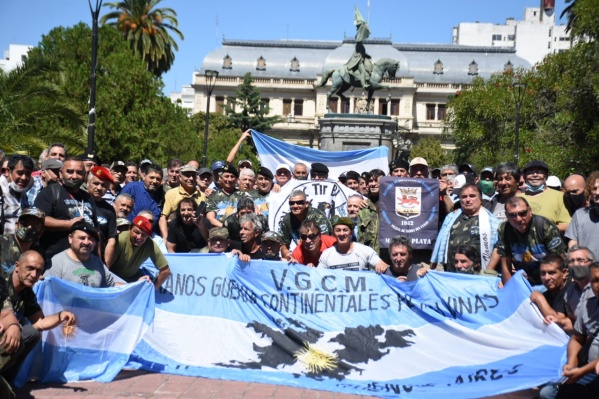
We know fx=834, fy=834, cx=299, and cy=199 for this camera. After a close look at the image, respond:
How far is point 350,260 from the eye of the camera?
8352mm

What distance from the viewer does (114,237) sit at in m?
8.23

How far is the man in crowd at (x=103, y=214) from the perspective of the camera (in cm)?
810

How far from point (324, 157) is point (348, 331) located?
255 inches

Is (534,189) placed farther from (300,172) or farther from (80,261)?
(80,261)

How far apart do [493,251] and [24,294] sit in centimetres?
442

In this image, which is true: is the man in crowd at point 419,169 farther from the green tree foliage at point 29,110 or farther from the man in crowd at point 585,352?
the green tree foliage at point 29,110

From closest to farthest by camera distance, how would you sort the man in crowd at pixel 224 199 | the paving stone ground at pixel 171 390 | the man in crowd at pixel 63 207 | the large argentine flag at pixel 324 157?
the paving stone ground at pixel 171 390
the man in crowd at pixel 63 207
the man in crowd at pixel 224 199
the large argentine flag at pixel 324 157

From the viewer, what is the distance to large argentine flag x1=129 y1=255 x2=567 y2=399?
724 cm

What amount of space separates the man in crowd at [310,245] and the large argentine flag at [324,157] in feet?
17.0

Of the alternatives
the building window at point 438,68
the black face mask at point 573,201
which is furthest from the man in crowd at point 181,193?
the building window at point 438,68

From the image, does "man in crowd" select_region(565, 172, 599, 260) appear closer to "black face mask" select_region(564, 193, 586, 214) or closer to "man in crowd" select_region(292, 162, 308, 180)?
"black face mask" select_region(564, 193, 586, 214)

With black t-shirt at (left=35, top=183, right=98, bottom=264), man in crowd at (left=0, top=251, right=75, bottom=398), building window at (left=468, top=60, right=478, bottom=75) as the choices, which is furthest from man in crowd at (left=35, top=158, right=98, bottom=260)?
building window at (left=468, top=60, right=478, bottom=75)

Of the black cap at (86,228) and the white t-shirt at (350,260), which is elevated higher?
the black cap at (86,228)

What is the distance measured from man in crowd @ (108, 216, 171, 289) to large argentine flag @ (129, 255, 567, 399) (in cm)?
16
